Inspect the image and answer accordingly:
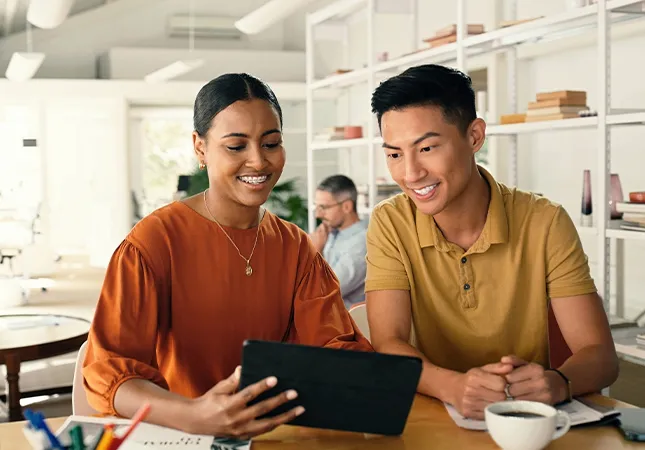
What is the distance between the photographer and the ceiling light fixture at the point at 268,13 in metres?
6.17

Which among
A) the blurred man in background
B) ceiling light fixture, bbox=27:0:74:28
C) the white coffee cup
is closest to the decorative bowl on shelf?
the blurred man in background

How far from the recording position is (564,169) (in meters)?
4.94

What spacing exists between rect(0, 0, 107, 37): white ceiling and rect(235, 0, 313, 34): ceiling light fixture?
3.65 metres

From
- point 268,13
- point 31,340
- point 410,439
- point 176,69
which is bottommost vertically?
Result: point 31,340

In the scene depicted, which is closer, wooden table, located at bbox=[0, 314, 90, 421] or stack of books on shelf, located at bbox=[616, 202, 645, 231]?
stack of books on shelf, located at bbox=[616, 202, 645, 231]

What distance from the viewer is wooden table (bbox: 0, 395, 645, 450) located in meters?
1.32

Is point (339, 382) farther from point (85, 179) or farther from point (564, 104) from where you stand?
point (85, 179)

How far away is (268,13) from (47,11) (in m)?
1.68

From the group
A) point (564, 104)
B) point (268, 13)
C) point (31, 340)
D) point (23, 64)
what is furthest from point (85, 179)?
point (564, 104)

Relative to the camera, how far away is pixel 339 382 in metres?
1.25

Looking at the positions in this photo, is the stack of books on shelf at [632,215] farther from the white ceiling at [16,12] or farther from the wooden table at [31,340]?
the white ceiling at [16,12]

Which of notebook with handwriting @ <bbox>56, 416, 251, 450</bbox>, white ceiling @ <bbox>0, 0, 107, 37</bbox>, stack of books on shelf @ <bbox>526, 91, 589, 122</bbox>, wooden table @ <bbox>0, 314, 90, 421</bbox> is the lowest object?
wooden table @ <bbox>0, 314, 90, 421</bbox>

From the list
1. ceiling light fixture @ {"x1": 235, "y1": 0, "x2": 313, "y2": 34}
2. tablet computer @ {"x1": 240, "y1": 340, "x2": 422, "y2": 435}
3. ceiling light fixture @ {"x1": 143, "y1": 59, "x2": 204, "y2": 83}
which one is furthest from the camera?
ceiling light fixture @ {"x1": 143, "y1": 59, "x2": 204, "y2": 83}

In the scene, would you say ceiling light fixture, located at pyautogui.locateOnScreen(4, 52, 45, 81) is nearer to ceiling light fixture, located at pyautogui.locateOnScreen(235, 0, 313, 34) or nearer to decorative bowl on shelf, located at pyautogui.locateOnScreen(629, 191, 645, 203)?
ceiling light fixture, located at pyautogui.locateOnScreen(235, 0, 313, 34)
